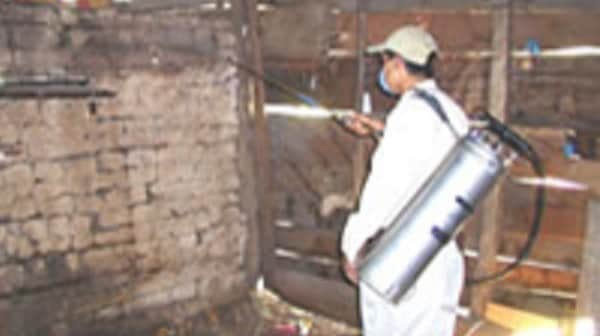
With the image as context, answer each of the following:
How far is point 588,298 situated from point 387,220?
→ 1313 mm

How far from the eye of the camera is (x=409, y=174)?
2.42m

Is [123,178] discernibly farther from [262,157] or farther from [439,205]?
[439,205]

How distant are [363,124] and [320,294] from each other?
7.09ft

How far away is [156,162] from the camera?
4.33 meters

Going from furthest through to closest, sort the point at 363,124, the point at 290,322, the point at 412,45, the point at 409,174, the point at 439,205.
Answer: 1. the point at 290,322
2. the point at 363,124
3. the point at 412,45
4. the point at 409,174
5. the point at 439,205

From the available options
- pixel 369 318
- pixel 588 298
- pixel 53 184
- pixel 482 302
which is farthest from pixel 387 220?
pixel 53 184

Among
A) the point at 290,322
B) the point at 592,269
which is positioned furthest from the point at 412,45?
the point at 290,322

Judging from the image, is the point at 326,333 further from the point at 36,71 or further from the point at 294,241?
the point at 36,71

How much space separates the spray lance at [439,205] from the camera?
7.43 feet

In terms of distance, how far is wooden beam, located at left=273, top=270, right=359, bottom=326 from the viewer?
15.8 feet

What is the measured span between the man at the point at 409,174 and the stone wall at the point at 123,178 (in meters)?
2.12

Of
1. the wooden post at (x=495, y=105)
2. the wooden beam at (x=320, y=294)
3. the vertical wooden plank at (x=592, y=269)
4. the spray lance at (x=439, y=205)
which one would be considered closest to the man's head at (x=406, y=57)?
the spray lance at (x=439, y=205)

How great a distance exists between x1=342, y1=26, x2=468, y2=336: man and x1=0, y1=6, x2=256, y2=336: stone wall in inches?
83.4

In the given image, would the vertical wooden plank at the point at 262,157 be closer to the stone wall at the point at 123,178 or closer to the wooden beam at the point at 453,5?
the stone wall at the point at 123,178
